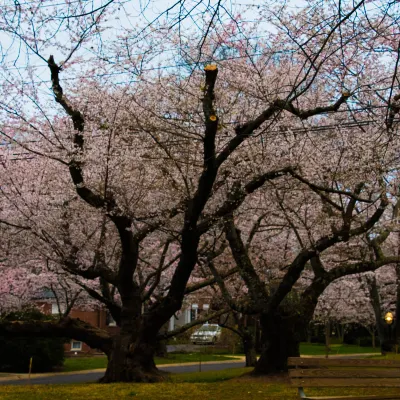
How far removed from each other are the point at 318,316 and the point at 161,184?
22.3m

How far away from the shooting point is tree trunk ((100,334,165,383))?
Answer: 1141cm

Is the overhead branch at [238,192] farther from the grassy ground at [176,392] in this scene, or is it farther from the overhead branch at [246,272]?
Result: the grassy ground at [176,392]

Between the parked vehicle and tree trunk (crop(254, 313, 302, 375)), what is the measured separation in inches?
895

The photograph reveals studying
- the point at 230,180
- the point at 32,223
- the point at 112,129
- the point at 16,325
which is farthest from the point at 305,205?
the point at 16,325

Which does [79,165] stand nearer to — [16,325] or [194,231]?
[194,231]

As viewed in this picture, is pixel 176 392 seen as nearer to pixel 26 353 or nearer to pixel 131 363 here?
pixel 131 363

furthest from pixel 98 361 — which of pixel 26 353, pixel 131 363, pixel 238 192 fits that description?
pixel 238 192

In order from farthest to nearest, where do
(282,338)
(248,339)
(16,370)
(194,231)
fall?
(16,370)
(248,339)
(282,338)
(194,231)

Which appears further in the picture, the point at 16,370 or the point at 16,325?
the point at 16,370

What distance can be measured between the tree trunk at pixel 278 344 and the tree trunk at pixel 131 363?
225 cm

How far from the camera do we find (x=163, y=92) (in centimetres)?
1073

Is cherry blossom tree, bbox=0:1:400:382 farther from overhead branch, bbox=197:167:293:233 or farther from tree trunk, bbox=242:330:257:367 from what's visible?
tree trunk, bbox=242:330:257:367

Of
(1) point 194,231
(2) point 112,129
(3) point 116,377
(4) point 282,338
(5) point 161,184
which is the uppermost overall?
(2) point 112,129

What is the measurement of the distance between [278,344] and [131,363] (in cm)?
307
